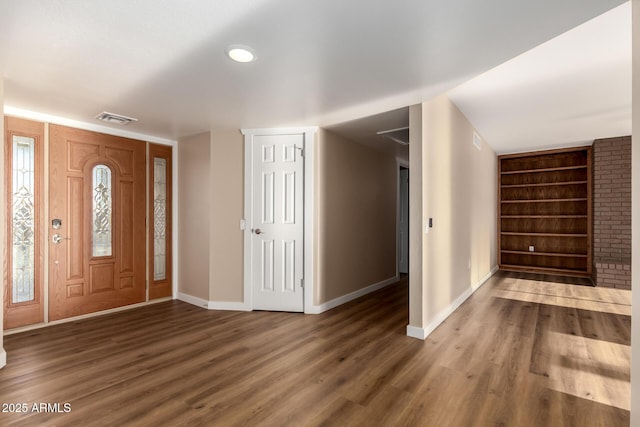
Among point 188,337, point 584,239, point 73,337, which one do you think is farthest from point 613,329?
point 73,337

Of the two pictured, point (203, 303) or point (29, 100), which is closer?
point (29, 100)

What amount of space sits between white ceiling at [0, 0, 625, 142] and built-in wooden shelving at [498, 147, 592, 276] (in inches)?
195

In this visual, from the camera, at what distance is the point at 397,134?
4.06 m

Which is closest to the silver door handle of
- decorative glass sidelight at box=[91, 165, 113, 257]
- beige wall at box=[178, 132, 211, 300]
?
decorative glass sidelight at box=[91, 165, 113, 257]

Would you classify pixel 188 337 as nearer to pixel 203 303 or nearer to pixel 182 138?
pixel 203 303

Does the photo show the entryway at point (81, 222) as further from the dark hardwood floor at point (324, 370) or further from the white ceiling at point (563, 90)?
the white ceiling at point (563, 90)

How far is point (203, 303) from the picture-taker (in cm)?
402

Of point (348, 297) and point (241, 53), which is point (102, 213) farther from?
point (348, 297)

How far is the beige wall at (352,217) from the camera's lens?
3.87m

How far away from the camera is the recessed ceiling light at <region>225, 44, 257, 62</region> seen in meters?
1.93

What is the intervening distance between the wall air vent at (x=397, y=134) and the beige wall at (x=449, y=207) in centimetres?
53

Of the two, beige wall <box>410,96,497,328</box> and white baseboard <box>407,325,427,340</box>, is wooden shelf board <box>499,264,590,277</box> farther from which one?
white baseboard <box>407,325,427,340</box>

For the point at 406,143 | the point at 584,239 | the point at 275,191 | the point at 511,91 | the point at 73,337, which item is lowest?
the point at 73,337

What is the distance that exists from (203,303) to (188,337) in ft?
3.45
